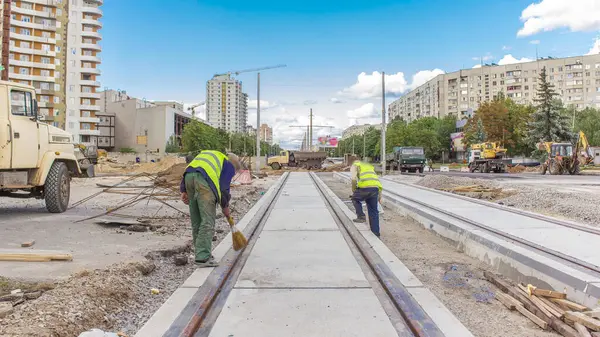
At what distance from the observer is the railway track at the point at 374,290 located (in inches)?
144

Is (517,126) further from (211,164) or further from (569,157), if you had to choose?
(211,164)

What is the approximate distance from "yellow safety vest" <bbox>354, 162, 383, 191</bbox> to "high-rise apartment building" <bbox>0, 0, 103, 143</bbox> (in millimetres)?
70310

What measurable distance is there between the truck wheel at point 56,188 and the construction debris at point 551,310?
9.32m

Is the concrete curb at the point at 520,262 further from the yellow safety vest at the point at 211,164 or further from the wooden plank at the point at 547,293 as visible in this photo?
the yellow safety vest at the point at 211,164

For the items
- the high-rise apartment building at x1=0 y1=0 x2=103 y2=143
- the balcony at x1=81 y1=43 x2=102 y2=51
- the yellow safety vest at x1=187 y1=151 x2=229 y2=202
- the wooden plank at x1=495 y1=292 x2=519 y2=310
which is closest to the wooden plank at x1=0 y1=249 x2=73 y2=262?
the yellow safety vest at x1=187 y1=151 x2=229 y2=202

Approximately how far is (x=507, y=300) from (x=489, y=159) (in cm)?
3704

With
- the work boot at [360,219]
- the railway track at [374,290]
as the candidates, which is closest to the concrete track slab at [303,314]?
the railway track at [374,290]

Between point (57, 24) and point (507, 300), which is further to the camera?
point (57, 24)

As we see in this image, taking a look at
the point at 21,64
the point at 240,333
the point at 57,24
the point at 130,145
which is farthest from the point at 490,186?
the point at 130,145

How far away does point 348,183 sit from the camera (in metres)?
24.6

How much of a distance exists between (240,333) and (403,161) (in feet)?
121

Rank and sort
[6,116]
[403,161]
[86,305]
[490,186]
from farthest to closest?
[403,161]
[490,186]
[6,116]
[86,305]

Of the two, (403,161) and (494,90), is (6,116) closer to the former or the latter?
(403,161)

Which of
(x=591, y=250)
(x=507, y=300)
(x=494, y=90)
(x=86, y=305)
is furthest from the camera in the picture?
(x=494, y=90)
